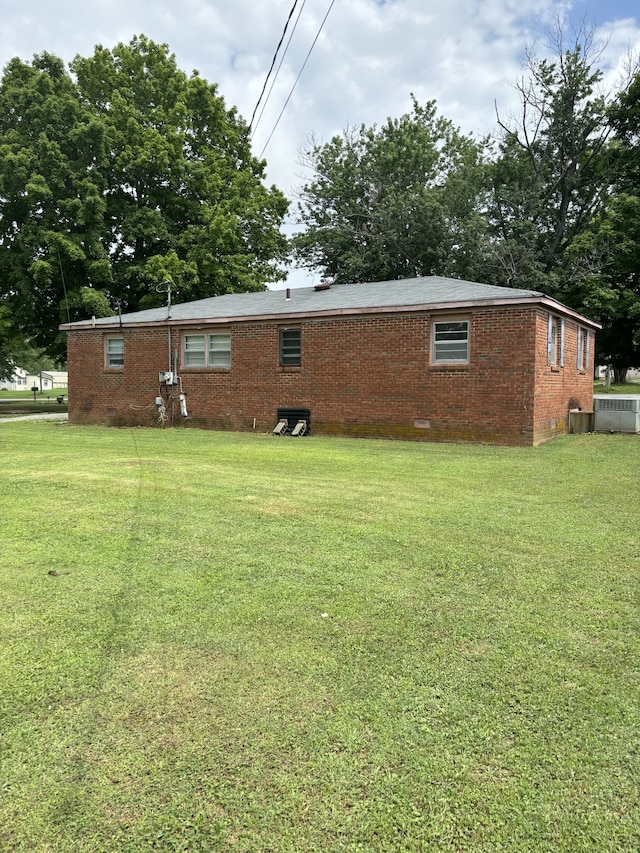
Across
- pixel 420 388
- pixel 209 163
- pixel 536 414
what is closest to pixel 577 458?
pixel 536 414

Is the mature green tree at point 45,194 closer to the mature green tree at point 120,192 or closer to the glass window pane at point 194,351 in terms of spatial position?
the mature green tree at point 120,192

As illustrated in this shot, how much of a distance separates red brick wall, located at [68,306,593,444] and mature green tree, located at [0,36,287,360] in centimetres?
801

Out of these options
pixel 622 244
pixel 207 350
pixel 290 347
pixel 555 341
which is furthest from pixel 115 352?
pixel 622 244

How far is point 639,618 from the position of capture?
10.8ft

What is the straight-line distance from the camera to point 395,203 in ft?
93.9

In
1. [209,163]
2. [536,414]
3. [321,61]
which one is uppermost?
[209,163]

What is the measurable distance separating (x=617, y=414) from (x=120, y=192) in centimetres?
2412

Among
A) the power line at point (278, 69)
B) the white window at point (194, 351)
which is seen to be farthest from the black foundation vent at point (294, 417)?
the power line at point (278, 69)

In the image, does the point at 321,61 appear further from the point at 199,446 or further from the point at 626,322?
the point at 626,322

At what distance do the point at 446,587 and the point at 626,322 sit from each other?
2797cm

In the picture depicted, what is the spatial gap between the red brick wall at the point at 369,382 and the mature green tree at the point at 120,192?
8.01 metres

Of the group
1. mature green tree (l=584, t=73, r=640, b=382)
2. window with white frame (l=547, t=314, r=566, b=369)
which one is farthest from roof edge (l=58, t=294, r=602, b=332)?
mature green tree (l=584, t=73, r=640, b=382)

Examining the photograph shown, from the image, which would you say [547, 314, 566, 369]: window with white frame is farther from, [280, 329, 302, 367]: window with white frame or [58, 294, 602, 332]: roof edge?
[280, 329, 302, 367]: window with white frame

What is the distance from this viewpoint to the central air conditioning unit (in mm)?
14578
